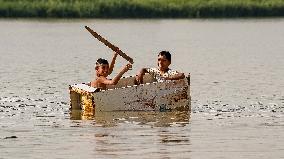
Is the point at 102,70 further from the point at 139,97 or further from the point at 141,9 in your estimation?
the point at 141,9

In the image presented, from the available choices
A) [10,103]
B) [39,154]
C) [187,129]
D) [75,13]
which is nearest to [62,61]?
[10,103]

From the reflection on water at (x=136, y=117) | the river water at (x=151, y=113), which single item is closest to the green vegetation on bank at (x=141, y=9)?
the river water at (x=151, y=113)

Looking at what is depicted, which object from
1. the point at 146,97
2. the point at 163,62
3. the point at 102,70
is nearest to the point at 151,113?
the point at 146,97

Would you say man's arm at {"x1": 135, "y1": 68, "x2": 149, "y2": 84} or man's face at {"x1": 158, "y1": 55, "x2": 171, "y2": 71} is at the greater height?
man's face at {"x1": 158, "y1": 55, "x2": 171, "y2": 71}

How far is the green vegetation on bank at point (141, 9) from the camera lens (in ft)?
253

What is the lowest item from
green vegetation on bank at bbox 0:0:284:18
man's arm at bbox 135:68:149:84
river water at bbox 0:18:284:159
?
green vegetation on bank at bbox 0:0:284:18

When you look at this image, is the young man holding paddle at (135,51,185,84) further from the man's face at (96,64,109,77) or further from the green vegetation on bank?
the green vegetation on bank

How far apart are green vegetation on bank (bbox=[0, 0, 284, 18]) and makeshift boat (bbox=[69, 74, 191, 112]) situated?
53120mm

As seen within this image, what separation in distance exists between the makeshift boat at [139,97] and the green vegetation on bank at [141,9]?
53.1m

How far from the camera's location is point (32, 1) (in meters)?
80.3

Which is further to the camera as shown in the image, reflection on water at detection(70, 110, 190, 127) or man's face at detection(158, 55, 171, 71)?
man's face at detection(158, 55, 171, 71)

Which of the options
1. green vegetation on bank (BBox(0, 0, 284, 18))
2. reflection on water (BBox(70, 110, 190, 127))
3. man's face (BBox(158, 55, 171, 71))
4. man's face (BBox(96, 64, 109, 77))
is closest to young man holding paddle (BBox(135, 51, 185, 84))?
man's face (BBox(158, 55, 171, 71))

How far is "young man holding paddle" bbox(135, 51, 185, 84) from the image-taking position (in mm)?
23594

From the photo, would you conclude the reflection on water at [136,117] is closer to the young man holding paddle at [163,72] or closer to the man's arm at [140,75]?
the young man holding paddle at [163,72]
